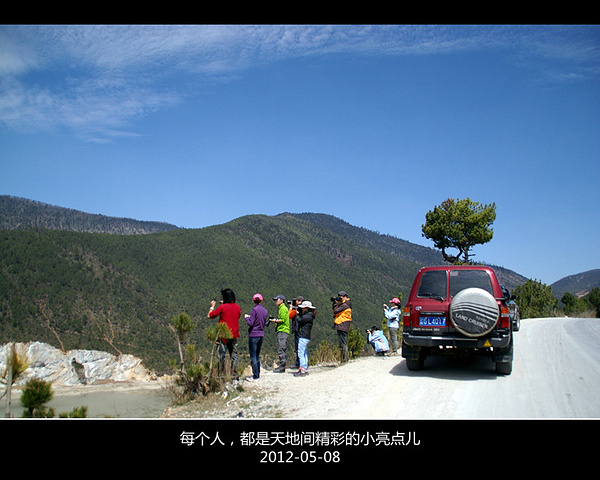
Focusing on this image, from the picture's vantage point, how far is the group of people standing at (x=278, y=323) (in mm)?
9227

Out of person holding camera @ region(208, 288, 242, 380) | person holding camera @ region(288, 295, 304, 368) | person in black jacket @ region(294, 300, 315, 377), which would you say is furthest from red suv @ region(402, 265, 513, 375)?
person holding camera @ region(208, 288, 242, 380)

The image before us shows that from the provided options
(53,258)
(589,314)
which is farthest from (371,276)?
(589,314)

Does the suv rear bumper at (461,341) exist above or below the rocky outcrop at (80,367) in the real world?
above

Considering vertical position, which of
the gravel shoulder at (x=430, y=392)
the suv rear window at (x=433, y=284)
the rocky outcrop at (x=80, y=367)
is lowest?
the rocky outcrop at (x=80, y=367)

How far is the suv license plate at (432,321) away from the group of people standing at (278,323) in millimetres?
2362

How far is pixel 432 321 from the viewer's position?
8.20m

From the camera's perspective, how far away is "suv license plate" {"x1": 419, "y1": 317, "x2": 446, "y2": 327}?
811 centimetres

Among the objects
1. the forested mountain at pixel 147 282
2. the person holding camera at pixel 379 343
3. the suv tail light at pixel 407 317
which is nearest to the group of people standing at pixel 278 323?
the person holding camera at pixel 379 343

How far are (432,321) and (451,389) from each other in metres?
1.29

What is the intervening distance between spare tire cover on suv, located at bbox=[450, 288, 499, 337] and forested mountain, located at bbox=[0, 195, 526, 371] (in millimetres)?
21308

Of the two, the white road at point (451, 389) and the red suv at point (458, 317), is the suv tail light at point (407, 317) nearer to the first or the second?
the red suv at point (458, 317)
